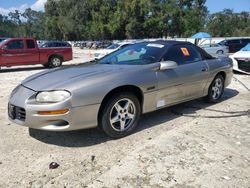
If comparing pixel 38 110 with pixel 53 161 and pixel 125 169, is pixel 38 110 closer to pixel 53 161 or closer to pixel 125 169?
pixel 53 161

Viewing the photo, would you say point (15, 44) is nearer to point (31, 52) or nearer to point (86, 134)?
point (31, 52)

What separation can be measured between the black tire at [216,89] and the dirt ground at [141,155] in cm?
91

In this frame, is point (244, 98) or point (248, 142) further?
point (244, 98)

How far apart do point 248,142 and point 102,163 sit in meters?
2.14

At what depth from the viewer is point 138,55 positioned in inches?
209

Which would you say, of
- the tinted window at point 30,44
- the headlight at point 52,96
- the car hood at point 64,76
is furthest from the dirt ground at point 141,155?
the tinted window at point 30,44

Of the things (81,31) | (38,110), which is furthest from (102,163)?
(81,31)

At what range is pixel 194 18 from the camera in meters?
57.5

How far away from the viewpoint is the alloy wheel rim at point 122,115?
4.42 m

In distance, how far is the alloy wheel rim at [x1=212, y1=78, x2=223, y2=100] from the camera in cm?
648

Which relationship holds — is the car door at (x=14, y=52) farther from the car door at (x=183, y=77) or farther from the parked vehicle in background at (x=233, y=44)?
the parked vehicle in background at (x=233, y=44)

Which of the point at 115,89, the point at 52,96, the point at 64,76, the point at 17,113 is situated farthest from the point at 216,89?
the point at 17,113

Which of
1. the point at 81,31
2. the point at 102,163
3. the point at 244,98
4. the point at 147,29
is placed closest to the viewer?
the point at 102,163

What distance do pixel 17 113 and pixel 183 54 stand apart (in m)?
3.14
